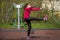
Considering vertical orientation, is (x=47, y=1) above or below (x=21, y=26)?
above

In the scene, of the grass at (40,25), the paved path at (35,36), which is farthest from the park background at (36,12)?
the paved path at (35,36)

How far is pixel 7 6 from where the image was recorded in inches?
677

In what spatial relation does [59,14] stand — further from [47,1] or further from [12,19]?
[12,19]

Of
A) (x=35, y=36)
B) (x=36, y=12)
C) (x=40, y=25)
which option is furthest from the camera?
(x=36, y=12)

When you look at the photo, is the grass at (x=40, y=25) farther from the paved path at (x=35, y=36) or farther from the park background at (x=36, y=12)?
the paved path at (x=35, y=36)

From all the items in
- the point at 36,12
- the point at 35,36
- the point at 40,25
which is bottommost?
the point at 35,36

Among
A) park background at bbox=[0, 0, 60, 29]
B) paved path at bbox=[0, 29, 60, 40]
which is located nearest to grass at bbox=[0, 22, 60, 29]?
park background at bbox=[0, 0, 60, 29]

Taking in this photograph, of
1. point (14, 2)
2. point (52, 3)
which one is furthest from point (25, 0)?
point (52, 3)

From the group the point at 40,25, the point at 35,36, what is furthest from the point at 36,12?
the point at 35,36

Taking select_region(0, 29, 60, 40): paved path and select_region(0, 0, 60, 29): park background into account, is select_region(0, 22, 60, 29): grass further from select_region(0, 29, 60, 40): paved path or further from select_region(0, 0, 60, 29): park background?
select_region(0, 29, 60, 40): paved path

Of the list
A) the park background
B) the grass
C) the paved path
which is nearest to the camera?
the paved path

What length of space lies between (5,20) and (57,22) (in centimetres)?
396

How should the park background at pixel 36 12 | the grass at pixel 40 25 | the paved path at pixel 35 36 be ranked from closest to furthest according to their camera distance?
the paved path at pixel 35 36
the grass at pixel 40 25
the park background at pixel 36 12

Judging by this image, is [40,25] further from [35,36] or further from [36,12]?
[35,36]
